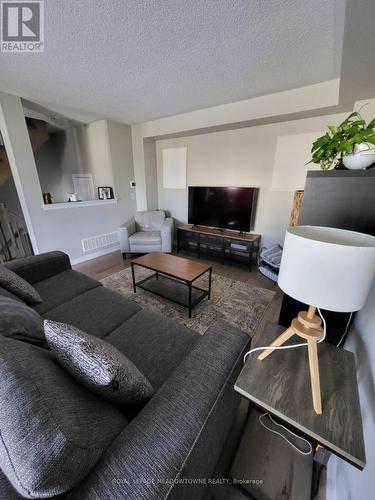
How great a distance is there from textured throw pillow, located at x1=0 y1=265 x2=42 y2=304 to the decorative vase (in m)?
2.18

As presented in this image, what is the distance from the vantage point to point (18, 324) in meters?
0.88

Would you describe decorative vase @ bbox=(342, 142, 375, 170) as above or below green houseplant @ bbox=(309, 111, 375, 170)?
below

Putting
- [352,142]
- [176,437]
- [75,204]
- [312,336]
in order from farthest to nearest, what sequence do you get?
[75,204] < [352,142] < [312,336] < [176,437]

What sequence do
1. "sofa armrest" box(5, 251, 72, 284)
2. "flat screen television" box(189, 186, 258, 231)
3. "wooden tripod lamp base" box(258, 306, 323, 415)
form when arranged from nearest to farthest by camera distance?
"wooden tripod lamp base" box(258, 306, 323, 415) < "sofa armrest" box(5, 251, 72, 284) < "flat screen television" box(189, 186, 258, 231)

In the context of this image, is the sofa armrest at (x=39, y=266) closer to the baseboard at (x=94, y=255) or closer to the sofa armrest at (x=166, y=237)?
the baseboard at (x=94, y=255)

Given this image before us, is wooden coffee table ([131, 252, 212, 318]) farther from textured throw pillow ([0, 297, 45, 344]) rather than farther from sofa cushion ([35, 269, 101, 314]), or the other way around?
textured throw pillow ([0, 297, 45, 344])

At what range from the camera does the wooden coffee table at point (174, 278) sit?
6.96 feet

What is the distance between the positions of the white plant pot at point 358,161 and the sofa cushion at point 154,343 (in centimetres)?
128

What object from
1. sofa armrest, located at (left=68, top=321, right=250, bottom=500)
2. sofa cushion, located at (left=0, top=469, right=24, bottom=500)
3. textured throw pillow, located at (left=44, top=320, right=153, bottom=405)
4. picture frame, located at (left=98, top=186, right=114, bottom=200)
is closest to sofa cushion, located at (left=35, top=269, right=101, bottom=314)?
textured throw pillow, located at (left=44, top=320, right=153, bottom=405)

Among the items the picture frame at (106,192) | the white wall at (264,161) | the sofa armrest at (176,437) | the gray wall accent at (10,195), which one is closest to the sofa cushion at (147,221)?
the picture frame at (106,192)

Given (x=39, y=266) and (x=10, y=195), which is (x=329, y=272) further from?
(x=10, y=195)

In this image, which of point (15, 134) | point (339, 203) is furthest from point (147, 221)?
point (339, 203)

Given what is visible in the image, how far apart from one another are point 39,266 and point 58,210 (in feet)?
5.27

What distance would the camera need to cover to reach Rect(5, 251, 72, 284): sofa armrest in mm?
1705
